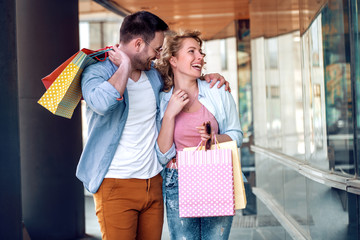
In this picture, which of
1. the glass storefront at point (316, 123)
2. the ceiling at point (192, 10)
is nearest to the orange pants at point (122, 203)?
the glass storefront at point (316, 123)

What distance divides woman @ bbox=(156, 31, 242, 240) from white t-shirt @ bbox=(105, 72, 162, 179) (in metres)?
0.07

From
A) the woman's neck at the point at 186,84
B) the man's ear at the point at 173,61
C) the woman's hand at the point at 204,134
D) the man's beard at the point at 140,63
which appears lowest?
the woman's hand at the point at 204,134

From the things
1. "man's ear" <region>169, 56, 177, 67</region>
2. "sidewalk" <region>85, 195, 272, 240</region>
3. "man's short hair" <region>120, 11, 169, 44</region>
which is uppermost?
"man's short hair" <region>120, 11, 169, 44</region>

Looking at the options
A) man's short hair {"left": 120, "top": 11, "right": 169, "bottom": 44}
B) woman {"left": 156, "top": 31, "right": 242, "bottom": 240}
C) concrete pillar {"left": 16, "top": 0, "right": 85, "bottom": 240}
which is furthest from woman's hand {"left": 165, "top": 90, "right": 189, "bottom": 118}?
concrete pillar {"left": 16, "top": 0, "right": 85, "bottom": 240}

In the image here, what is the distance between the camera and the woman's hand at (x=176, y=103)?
9.25 ft

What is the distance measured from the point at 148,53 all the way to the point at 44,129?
12.3 ft

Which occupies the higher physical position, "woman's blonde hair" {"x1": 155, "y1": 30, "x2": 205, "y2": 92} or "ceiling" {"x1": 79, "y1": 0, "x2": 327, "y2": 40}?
"ceiling" {"x1": 79, "y1": 0, "x2": 327, "y2": 40}

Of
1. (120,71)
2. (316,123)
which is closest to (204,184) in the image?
(120,71)

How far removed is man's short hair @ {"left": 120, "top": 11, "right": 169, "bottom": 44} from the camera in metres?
2.80

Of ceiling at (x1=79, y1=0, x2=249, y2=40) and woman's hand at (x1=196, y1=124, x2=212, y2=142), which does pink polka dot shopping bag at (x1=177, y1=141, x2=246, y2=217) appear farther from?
ceiling at (x1=79, y1=0, x2=249, y2=40)

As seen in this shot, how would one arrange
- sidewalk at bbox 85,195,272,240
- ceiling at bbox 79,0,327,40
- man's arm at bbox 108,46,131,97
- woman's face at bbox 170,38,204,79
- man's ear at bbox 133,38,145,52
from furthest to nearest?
Answer: 1. sidewalk at bbox 85,195,272,240
2. ceiling at bbox 79,0,327,40
3. woman's face at bbox 170,38,204,79
4. man's ear at bbox 133,38,145,52
5. man's arm at bbox 108,46,131,97

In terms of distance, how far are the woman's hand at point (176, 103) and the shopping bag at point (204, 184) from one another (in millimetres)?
236

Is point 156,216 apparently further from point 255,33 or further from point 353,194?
point 255,33

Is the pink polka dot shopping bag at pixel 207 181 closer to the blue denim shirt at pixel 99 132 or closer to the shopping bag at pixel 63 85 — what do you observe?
the blue denim shirt at pixel 99 132
